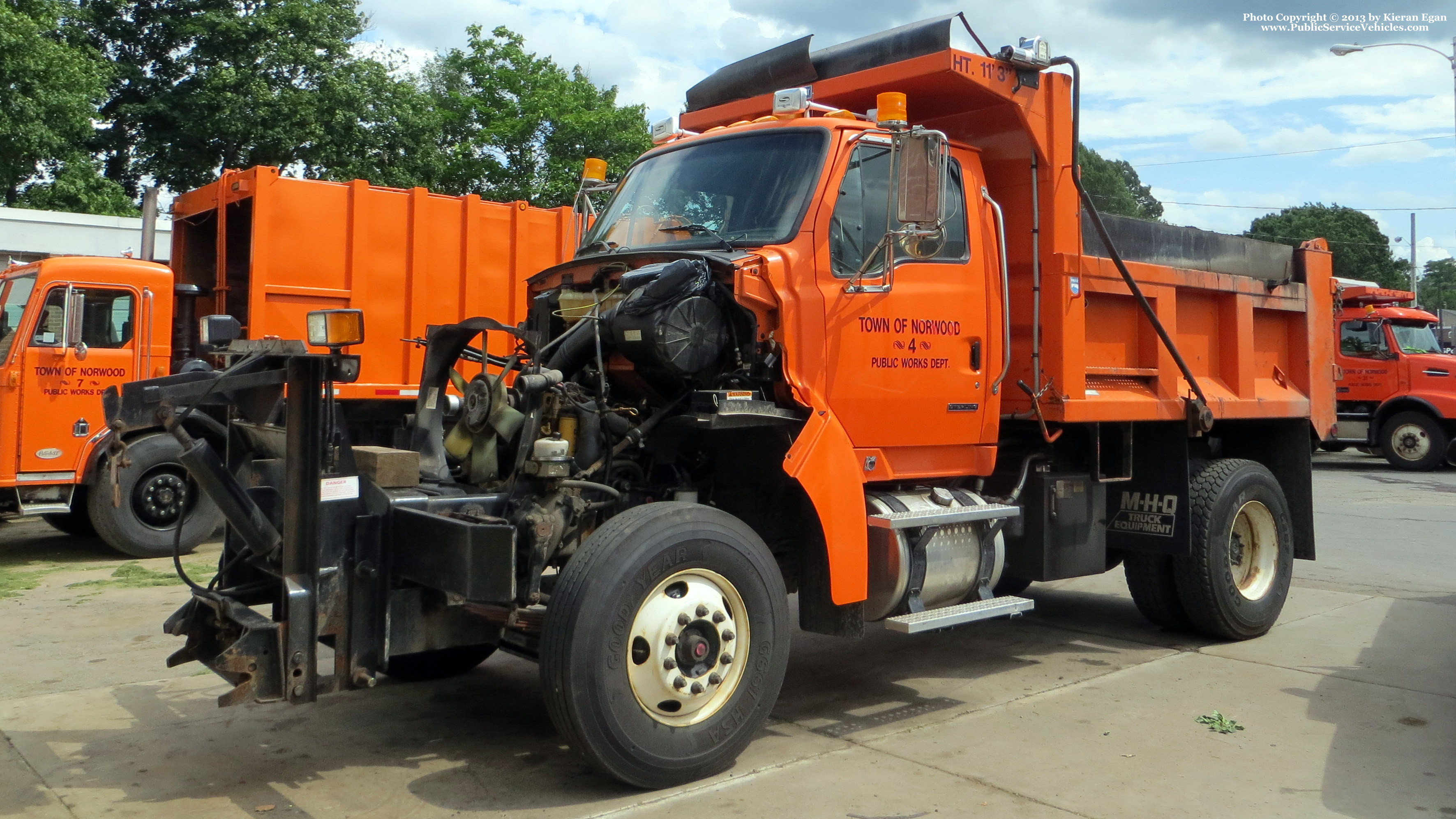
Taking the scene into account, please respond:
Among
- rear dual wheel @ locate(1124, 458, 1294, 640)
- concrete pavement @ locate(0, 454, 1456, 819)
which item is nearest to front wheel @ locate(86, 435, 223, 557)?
concrete pavement @ locate(0, 454, 1456, 819)

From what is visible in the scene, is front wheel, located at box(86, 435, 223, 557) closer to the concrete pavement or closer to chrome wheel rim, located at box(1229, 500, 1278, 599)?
the concrete pavement

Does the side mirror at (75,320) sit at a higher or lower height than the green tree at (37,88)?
lower

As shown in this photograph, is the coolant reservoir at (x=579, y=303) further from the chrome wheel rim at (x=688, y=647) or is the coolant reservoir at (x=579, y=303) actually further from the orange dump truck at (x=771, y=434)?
the chrome wheel rim at (x=688, y=647)

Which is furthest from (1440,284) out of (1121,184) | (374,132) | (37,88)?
(37,88)

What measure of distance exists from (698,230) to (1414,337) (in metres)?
19.4

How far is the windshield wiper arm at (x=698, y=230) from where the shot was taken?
5164 mm

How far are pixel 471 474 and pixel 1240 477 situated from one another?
4.81 meters

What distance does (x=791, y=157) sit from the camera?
17.6 ft

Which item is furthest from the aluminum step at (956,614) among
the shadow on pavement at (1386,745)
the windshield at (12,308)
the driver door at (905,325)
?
the windshield at (12,308)

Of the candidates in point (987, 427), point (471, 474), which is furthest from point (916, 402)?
point (471, 474)

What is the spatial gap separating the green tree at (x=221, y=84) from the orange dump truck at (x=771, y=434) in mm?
22187

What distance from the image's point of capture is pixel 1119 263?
636 cm

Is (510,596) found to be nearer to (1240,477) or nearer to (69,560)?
(1240,477)

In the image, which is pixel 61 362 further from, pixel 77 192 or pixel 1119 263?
pixel 77 192
